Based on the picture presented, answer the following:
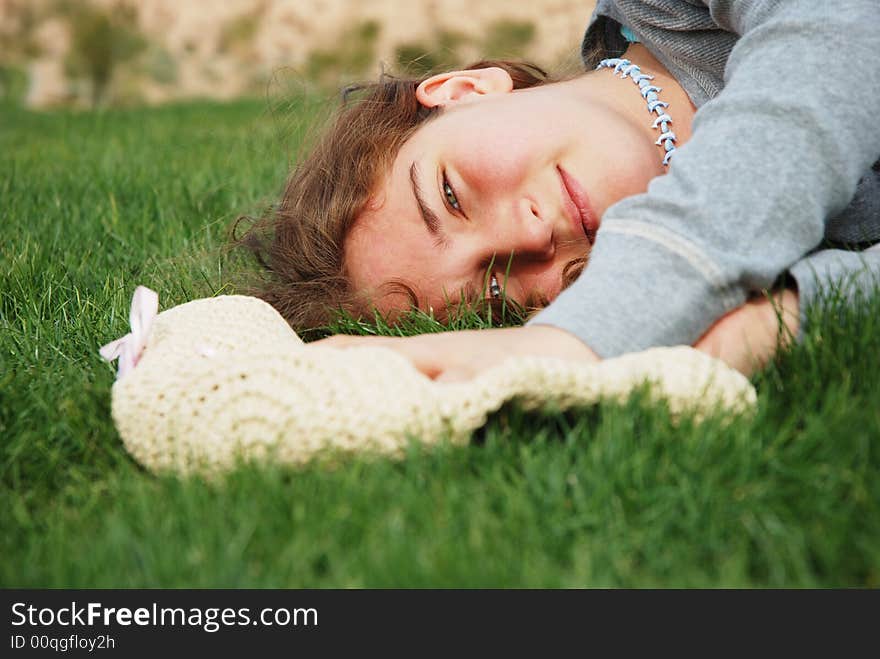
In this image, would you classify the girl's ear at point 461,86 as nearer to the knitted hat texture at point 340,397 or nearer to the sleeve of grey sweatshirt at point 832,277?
the sleeve of grey sweatshirt at point 832,277

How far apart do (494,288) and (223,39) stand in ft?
44.3

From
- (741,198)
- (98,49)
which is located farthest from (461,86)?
(98,49)

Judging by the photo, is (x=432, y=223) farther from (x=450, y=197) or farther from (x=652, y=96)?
(x=652, y=96)

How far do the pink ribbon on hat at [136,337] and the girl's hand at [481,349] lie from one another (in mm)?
418

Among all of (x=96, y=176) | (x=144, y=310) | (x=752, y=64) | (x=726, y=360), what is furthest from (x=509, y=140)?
(x=96, y=176)

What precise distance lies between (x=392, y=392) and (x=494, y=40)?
1233cm

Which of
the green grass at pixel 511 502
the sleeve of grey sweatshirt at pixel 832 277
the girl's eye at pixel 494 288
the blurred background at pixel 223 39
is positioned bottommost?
the blurred background at pixel 223 39

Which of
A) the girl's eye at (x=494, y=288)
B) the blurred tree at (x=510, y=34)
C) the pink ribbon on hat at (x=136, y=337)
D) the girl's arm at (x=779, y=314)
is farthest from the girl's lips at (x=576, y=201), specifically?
the blurred tree at (x=510, y=34)

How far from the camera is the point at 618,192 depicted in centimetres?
176

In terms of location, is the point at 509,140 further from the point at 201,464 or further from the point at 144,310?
the point at 201,464

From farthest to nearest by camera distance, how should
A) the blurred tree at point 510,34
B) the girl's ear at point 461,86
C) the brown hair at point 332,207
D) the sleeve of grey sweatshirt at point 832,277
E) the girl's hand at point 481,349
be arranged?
the blurred tree at point 510,34
the girl's ear at point 461,86
the brown hair at point 332,207
the sleeve of grey sweatshirt at point 832,277
the girl's hand at point 481,349

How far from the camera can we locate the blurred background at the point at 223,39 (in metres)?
10.8

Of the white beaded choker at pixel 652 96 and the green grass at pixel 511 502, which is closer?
the green grass at pixel 511 502

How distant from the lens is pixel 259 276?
89.9 inches
